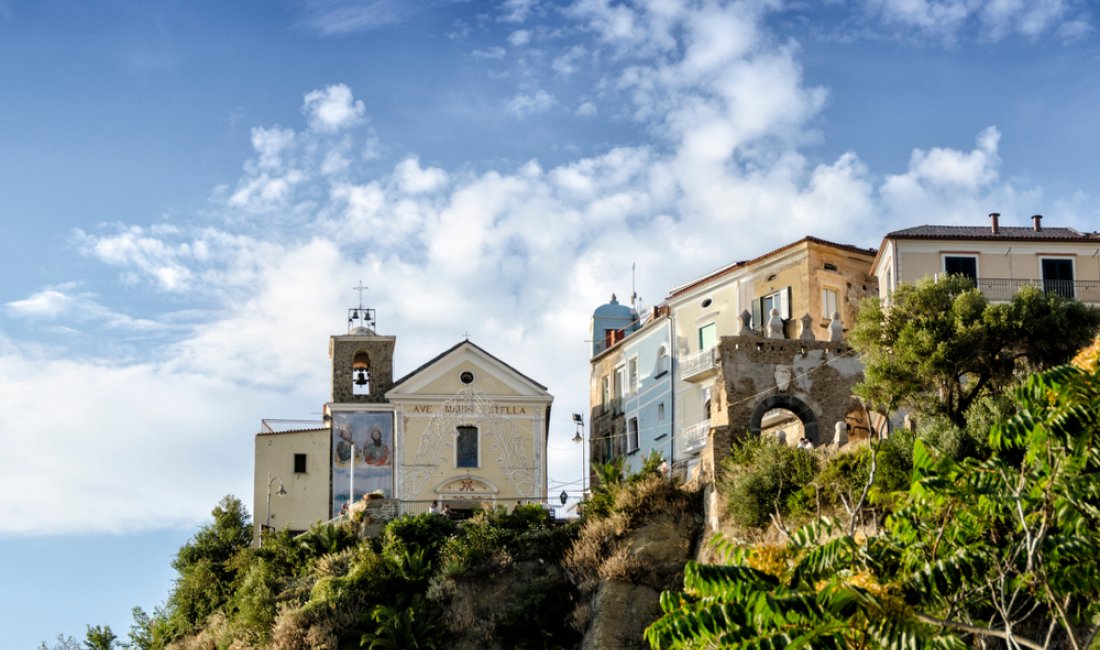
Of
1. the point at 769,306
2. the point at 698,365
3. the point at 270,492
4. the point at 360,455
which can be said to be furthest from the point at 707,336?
the point at 270,492

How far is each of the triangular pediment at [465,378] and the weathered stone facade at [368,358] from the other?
982 mm

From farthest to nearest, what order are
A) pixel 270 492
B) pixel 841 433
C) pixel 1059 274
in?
pixel 270 492, pixel 1059 274, pixel 841 433

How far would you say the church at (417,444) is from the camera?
55469mm

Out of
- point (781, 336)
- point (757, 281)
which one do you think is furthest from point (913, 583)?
point (757, 281)

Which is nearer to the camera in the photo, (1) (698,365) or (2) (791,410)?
(2) (791,410)

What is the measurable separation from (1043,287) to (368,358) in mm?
24409

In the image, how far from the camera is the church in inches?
2184

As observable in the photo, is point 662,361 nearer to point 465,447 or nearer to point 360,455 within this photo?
point 465,447

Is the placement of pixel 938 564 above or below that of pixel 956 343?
below

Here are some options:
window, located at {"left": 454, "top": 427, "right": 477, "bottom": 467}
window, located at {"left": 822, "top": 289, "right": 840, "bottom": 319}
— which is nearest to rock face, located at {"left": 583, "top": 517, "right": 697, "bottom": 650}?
window, located at {"left": 822, "top": 289, "right": 840, "bottom": 319}

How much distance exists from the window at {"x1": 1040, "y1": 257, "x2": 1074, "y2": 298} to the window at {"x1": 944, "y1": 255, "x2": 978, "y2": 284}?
2100 millimetres

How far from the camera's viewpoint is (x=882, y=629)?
55.2 ft

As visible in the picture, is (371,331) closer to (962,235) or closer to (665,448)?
(665,448)

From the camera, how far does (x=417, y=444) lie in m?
55.9
